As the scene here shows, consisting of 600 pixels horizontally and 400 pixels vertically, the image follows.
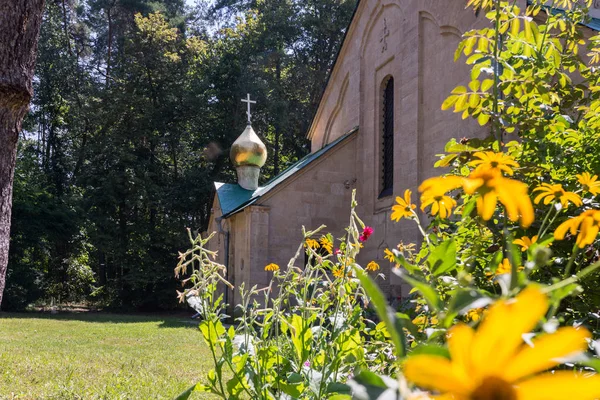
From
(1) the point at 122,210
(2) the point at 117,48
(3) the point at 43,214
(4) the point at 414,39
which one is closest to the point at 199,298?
(4) the point at 414,39

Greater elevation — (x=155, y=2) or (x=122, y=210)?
(x=155, y=2)

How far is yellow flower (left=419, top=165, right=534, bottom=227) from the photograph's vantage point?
553 mm

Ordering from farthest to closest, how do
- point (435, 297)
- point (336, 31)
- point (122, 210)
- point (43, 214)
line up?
point (336, 31)
point (122, 210)
point (43, 214)
point (435, 297)

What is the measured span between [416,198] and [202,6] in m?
23.4

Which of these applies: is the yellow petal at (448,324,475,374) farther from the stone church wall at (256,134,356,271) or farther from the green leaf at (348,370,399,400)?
the stone church wall at (256,134,356,271)

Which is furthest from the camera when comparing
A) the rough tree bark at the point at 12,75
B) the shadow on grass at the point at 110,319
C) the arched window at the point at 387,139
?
the shadow on grass at the point at 110,319

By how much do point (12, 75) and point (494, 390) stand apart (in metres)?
3.43

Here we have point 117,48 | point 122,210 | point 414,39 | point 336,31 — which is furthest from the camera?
point 117,48

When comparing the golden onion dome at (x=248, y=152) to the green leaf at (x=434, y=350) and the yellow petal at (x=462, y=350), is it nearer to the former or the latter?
the green leaf at (x=434, y=350)

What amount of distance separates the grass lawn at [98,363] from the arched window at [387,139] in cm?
566

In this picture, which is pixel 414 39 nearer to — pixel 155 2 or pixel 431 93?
pixel 431 93

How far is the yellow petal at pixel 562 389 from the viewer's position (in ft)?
1.01

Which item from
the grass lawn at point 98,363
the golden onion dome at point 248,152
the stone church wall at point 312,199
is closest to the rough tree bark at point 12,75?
the grass lawn at point 98,363

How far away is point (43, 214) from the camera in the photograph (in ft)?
66.3
